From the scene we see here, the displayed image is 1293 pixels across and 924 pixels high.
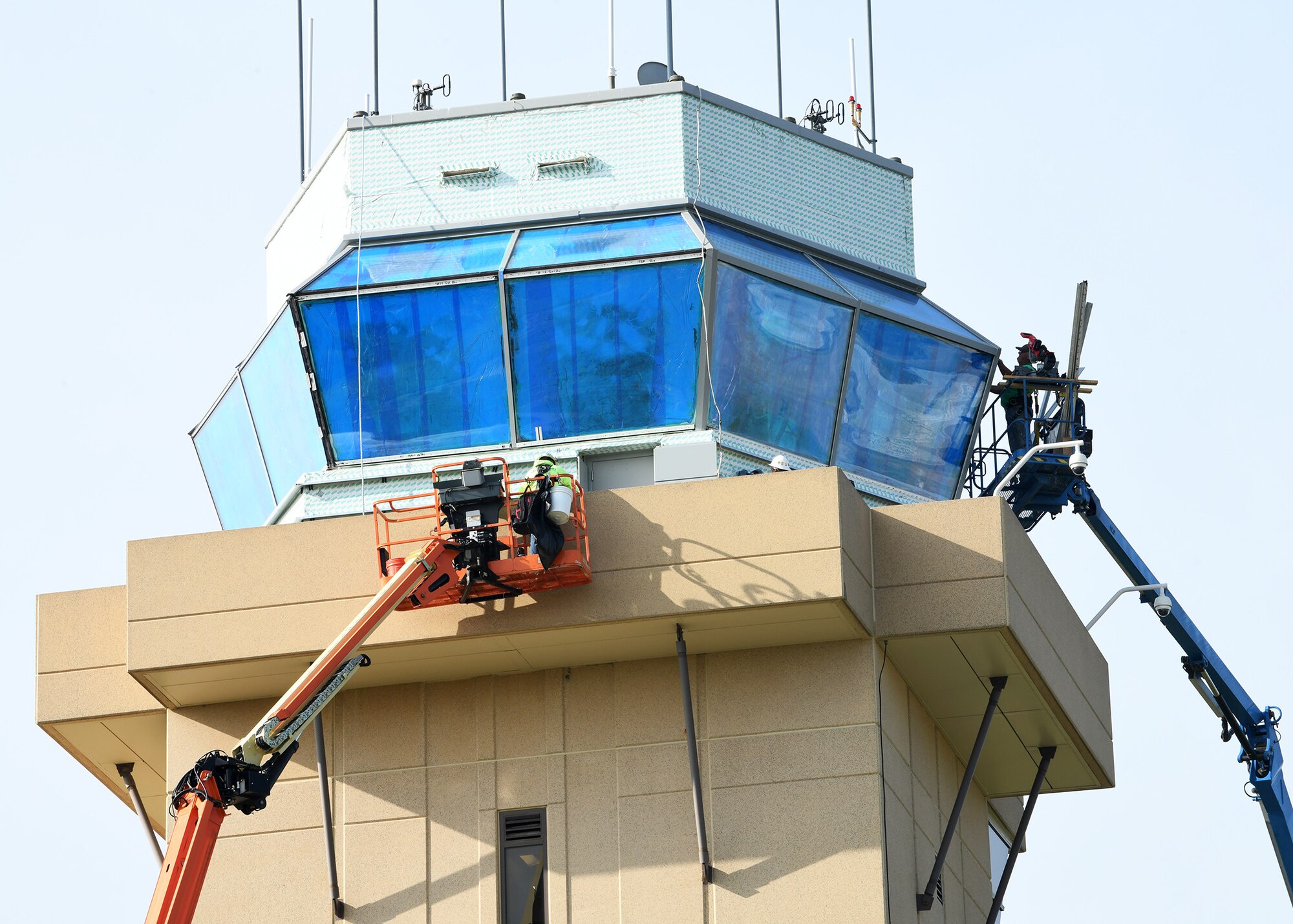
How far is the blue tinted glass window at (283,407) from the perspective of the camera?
27.9 metres

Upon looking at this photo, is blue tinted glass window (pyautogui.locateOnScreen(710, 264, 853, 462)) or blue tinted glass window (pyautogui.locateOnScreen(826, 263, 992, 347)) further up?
blue tinted glass window (pyautogui.locateOnScreen(826, 263, 992, 347))

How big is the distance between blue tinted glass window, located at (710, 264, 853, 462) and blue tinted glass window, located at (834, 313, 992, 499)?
0.30 m

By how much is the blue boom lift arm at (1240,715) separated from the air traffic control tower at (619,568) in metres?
14.4

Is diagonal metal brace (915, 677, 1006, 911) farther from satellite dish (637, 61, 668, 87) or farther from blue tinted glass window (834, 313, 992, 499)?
satellite dish (637, 61, 668, 87)

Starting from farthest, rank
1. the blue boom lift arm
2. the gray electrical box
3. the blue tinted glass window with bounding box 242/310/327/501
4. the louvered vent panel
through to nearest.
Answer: the blue boom lift arm
the blue tinted glass window with bounding box 242/310/327/501
the gray electrical box
the louvered vent panel

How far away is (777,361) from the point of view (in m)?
27.2

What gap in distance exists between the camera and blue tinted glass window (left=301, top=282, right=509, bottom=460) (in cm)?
2722

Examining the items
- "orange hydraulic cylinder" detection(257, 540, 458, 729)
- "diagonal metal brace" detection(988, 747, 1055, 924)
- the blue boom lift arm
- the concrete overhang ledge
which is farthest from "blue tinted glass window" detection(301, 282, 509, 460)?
the blue boom lift arm

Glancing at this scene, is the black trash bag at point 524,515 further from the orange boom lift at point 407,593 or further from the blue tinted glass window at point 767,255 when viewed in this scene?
the blue tinted glass window at point 767,255

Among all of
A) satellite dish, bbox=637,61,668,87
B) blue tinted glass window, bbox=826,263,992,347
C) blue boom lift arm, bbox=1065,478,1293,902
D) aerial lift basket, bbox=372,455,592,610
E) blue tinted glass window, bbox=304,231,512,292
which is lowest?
blue boom lift arm, bbox=1065,478,1293,902

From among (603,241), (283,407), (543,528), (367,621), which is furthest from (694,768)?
(283,407)

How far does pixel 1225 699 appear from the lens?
148ft

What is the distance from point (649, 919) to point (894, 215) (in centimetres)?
984

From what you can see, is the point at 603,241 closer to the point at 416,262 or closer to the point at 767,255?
the point at 767,255
